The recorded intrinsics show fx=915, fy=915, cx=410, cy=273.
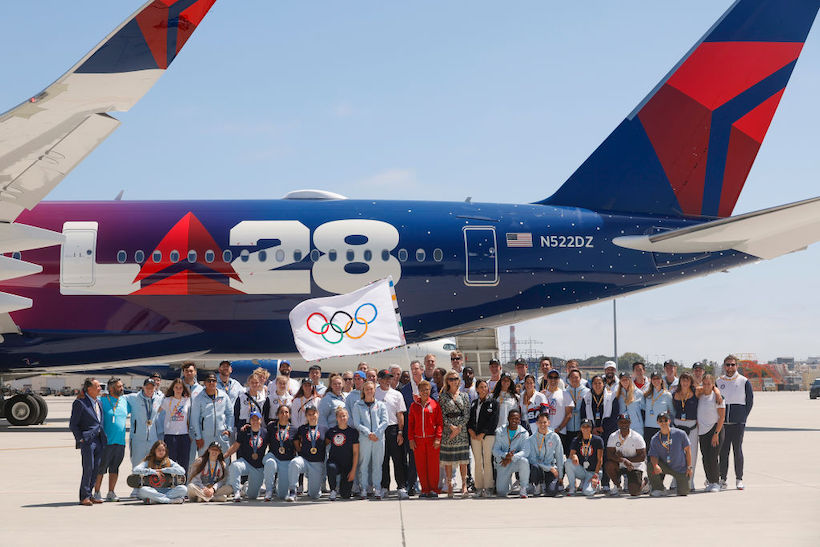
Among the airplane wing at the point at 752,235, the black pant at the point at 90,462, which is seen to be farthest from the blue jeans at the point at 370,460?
the airplane wing at the point at 752,235

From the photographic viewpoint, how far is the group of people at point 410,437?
39.0ft

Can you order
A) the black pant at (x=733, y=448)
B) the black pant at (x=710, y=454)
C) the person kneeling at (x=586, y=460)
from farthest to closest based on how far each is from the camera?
the black pant at (x=733, y=448) → the black pant at (x=710, y=454) → the person kneeling at (x=586, y=460)

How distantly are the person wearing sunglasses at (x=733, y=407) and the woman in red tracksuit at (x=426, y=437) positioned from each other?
12.9ft

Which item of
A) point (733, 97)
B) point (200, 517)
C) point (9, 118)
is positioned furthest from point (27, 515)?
point (733, 97)

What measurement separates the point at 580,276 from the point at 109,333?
34.7 ft

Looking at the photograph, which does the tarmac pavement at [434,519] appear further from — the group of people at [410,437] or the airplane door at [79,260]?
the airplane door at [79,260]

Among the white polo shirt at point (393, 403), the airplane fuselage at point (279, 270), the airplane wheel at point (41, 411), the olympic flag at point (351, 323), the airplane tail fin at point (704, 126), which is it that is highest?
the airplane tail fin at point (704, 126)

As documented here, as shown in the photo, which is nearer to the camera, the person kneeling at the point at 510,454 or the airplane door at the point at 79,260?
the person kneeling at the point at 510,454

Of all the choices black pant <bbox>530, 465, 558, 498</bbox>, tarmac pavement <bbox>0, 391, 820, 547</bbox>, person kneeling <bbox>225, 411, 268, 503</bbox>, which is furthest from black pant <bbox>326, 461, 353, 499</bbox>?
black pant <bbox>530, 465, 558, 498</bbox>

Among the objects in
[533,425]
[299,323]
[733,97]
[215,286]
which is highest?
[733,97]

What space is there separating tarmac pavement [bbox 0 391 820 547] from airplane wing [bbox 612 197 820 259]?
5978 mm

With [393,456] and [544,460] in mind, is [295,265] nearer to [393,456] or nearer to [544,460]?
[393,456]

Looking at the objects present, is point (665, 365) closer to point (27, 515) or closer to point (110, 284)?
point (27, 515)

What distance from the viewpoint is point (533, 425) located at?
1270 centimetres
